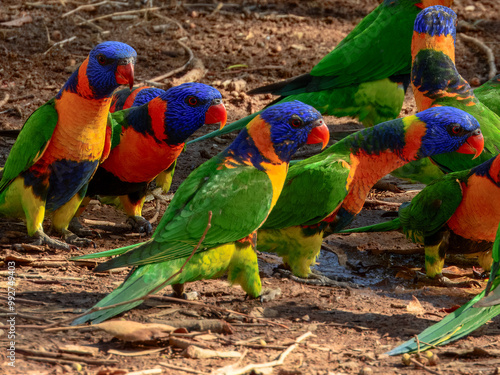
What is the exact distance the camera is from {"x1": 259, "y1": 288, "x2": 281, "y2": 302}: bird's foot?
3.53 metres

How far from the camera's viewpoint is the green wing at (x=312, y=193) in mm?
3637

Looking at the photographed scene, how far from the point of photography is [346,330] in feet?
10.5

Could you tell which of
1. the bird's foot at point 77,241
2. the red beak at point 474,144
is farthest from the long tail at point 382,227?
the bird's foot at point 77,241

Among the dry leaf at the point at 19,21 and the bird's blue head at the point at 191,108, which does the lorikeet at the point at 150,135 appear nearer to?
the bird's blue head at the point at 191,108

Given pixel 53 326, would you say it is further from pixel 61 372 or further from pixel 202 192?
pixel 202 192

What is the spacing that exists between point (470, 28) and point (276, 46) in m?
2.68

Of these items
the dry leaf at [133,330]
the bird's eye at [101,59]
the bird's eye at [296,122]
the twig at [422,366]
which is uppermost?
the bird's eye at [101,59]

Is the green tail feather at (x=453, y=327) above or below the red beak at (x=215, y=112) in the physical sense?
below

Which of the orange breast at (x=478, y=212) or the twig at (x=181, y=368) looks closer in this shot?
the twig at (x=181, y=368)

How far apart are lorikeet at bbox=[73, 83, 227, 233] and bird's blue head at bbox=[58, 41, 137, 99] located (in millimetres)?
335

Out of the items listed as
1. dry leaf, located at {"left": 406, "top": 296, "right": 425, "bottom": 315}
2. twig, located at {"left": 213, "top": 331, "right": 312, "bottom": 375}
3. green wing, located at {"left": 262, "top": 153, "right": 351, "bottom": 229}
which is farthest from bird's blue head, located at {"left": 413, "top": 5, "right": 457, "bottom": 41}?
twig, located at {"left": 213, "top": 331, "right": 312, "bottom": 375}

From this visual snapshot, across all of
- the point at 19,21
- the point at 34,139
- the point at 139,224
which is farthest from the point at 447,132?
Answer: the point at 19,21

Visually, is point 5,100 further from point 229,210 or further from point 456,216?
point 456,216

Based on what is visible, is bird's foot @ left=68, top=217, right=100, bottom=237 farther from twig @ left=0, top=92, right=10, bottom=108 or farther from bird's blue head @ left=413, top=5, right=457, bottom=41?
bird's blue head @ left=413, top=5, right=457, bottom=41
